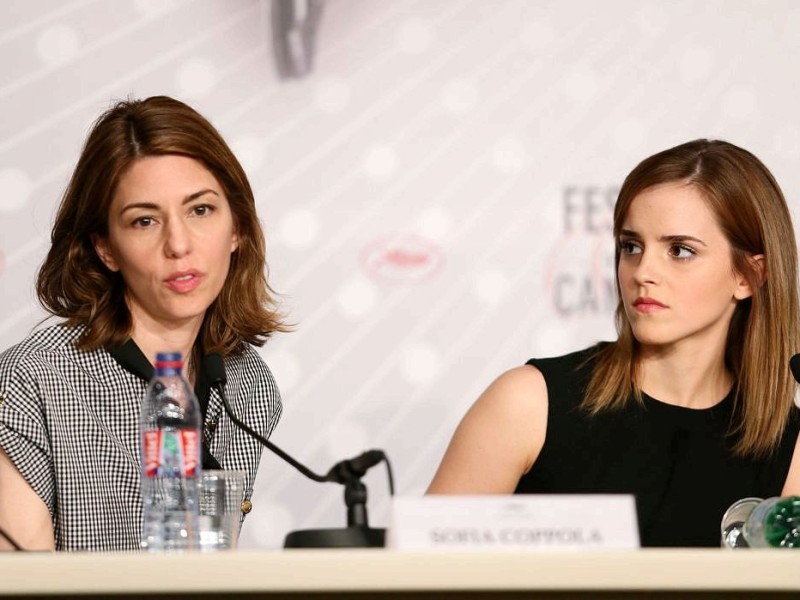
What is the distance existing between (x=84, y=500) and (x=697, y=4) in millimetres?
1930

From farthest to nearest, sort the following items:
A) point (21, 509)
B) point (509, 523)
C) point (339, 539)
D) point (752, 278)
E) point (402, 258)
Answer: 1. point (402, 258)
2. point (752, 278)
3. point (21, 509)
4. point (339, 539)
5. point (509, 523)

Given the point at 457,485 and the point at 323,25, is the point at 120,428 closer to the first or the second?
the point at 457,485

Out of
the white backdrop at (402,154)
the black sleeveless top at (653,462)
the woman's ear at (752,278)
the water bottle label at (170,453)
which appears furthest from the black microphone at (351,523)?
the white backdrop at (402,154)

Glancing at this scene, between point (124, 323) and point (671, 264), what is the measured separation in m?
0.95

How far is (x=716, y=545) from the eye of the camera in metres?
2.15

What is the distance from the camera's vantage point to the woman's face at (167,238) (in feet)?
6.50

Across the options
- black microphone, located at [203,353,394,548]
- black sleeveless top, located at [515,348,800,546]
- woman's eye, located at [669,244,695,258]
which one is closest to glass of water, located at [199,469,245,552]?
black microphone, located at [203,353,394,548]

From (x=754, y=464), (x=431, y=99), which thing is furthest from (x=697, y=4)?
(x=754, y=464)

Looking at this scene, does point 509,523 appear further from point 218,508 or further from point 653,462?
point 653,462

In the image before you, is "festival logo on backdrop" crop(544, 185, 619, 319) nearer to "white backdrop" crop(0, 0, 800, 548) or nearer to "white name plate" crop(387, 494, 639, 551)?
"white backdrop" crop(0, 0, 800, 548)

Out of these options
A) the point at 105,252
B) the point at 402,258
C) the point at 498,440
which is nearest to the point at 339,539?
the point at 498,440

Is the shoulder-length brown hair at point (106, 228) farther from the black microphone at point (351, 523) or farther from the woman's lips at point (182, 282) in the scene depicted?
the black microphone at point (351, 523)

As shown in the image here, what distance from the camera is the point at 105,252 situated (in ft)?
6.81

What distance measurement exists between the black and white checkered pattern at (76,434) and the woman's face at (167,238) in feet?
0.42
